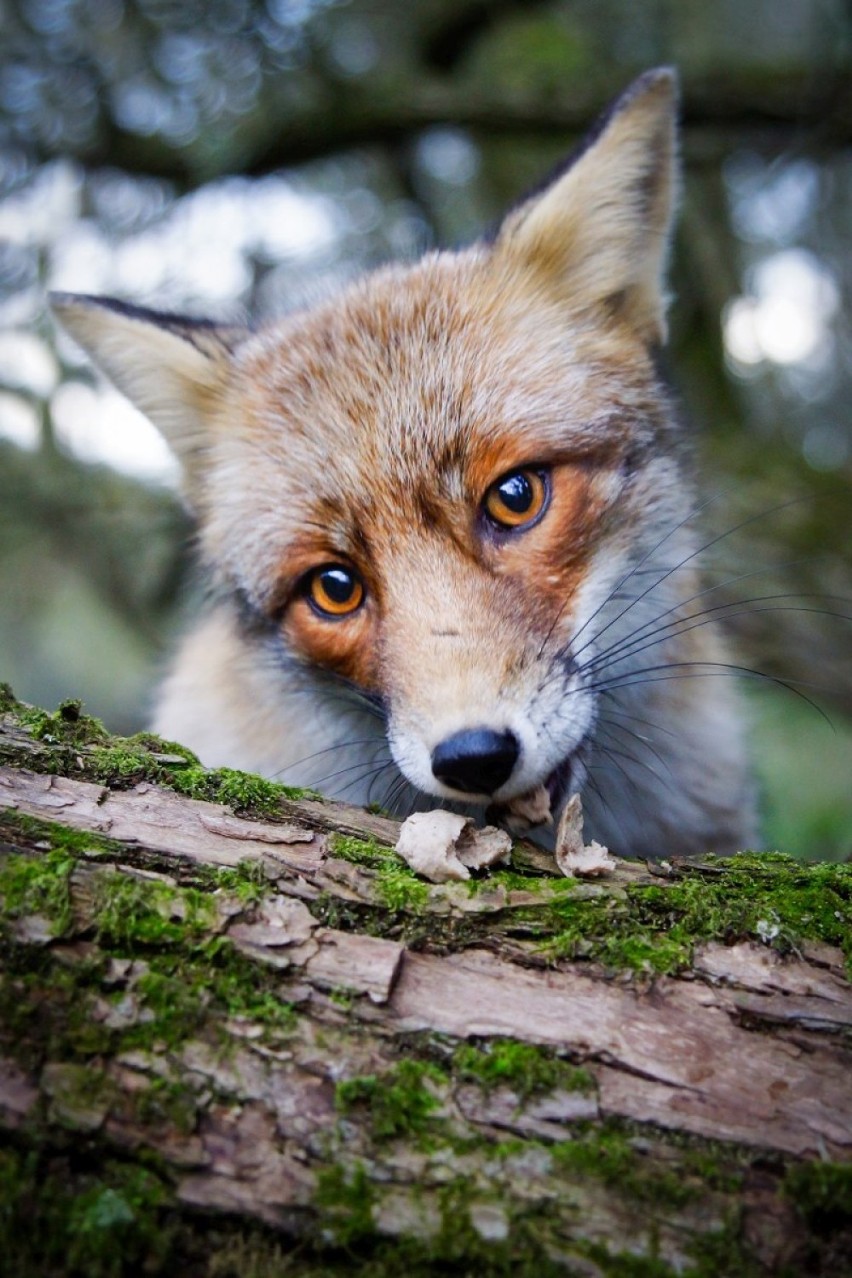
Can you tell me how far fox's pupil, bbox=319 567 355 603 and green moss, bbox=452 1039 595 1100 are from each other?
2.14m

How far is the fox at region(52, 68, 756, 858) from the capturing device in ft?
11.6

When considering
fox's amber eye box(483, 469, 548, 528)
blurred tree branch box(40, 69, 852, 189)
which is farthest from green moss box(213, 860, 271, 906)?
blurred tree branch box(40, 69, 852, 189)

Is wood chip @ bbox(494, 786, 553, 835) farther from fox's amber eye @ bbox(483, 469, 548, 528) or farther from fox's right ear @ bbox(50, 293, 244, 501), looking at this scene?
fox's right ear @ bbox(50, 293, 244, 501)

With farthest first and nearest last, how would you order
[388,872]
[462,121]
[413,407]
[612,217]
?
[462,121]
[612,217]
[413,407]
[388,872]

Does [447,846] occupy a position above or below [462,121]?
below

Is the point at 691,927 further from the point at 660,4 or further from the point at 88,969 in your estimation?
the point at 660,4

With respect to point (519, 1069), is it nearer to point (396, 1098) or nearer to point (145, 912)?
point (396, 1098)

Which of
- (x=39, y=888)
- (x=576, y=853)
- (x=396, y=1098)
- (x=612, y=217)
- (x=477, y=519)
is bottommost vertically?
(x=396, y=1098)

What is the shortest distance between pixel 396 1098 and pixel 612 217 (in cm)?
397

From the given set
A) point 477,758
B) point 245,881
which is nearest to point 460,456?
point 477,758

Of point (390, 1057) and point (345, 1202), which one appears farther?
point (390, 1057)

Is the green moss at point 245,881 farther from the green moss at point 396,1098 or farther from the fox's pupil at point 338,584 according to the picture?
the fox's pupil at point 338,584

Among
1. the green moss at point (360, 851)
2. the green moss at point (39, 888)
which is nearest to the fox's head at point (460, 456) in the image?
the green moss at point (360, 851)

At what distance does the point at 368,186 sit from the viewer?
1281 cm
